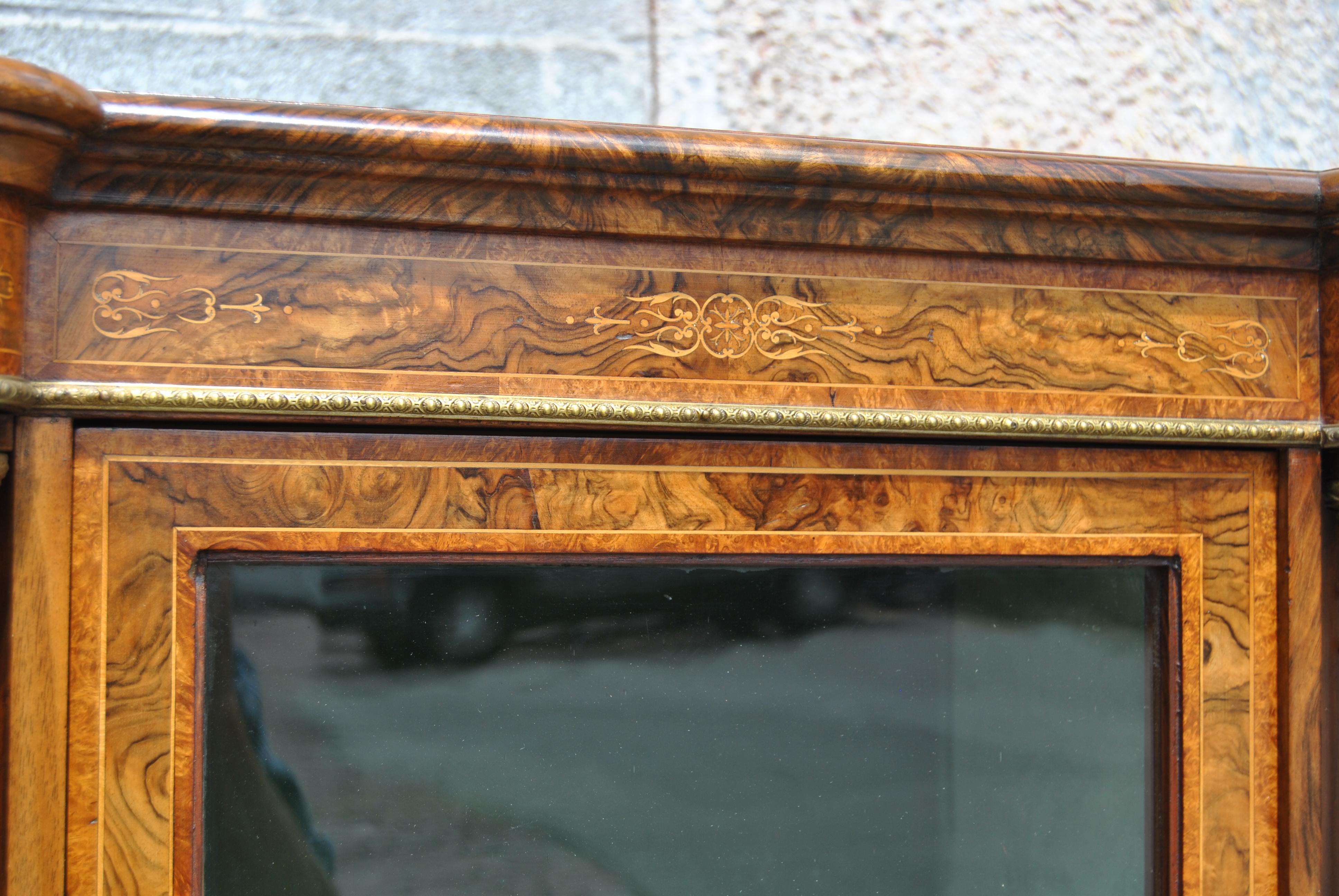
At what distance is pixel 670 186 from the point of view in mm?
458

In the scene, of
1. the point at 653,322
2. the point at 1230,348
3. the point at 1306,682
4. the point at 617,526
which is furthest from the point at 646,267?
the point at 1306,682

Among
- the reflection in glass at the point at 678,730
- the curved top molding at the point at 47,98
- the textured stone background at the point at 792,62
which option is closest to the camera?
the curved top molding at the point at 47,98

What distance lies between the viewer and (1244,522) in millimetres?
533

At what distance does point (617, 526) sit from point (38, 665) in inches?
11.5

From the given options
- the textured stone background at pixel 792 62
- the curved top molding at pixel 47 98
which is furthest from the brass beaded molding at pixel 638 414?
the textured stone background at pixel 792 62

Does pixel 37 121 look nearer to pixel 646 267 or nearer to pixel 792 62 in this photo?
pixel 646 267

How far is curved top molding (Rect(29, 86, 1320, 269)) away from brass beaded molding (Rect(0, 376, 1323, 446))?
0.09 m

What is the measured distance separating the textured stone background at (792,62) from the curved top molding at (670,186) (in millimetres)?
216

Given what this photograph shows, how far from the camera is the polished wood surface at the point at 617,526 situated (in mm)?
435

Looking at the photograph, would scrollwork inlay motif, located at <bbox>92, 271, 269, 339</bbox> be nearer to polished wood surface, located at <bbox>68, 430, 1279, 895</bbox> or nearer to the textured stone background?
polished wood surface, located at <bbox>68, 430, 1279, 895</bbox>

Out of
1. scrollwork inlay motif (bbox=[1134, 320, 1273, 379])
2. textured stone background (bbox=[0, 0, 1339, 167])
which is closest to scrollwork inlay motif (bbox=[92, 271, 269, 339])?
textured stone background (bbox=[0, 0, 1339, 167])

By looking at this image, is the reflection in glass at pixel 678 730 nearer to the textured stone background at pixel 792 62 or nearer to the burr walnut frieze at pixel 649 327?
the burr walnut frieze at pixel 649 327

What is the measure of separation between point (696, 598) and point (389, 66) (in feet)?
1.48

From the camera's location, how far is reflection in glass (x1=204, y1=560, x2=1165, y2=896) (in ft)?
1.55
